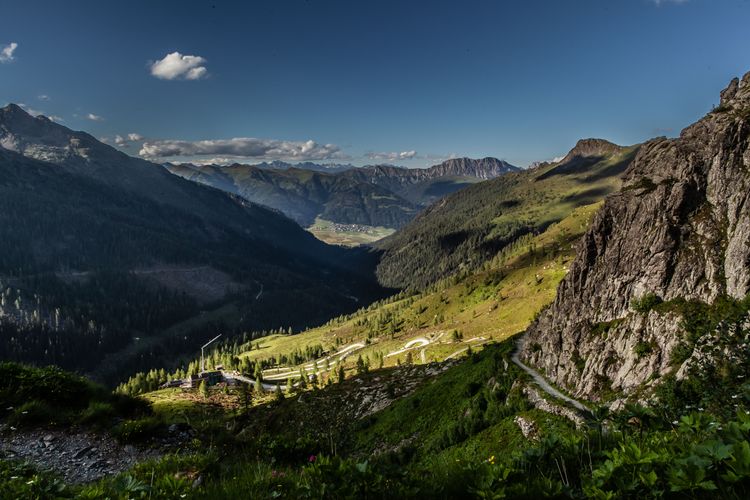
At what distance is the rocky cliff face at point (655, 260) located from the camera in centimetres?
5200

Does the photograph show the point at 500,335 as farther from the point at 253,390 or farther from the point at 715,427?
the point at 715,427

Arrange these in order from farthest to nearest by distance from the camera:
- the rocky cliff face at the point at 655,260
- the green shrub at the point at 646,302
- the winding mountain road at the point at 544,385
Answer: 1. the green shrub at the point at 646,302
2. the winding mountain road at the point at 544,385
3. the rocky cliff face at the point at 655,260

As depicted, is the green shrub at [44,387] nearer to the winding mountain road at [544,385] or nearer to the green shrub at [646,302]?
the winding mountain road at [544,385]

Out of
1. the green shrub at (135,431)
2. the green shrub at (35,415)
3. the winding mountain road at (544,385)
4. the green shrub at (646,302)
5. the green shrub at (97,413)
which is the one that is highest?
the green shrub at (35,415)

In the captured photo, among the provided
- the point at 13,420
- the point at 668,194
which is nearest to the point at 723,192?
the point at 668,194

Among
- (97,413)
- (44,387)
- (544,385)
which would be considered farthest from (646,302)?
(44,387)

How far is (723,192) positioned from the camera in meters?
57.4

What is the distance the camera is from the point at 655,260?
6025cm

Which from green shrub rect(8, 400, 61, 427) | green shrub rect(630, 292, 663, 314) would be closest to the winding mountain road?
green shrub rect(630, 292, 663, 314)

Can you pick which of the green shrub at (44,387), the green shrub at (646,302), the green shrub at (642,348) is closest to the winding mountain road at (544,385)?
the green shrub at (642,348)

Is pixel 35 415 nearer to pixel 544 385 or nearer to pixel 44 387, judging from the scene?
pixel 44 387

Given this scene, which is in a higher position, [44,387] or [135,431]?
[44,387]

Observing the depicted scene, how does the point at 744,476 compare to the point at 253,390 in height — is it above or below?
above

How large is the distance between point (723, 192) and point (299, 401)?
310ft
